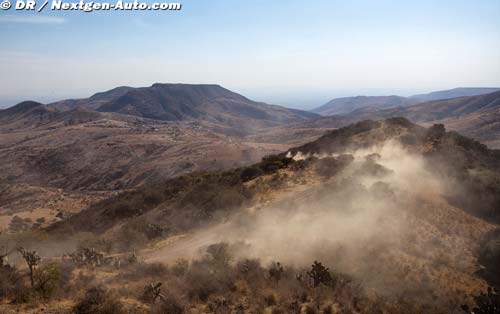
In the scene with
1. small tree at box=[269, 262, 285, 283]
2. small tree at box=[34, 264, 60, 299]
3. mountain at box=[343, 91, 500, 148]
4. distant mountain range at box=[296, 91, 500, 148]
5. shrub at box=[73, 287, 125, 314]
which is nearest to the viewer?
shrub at box=[73, 287, 125, 314]

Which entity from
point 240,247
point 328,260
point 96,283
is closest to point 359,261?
point 328,260

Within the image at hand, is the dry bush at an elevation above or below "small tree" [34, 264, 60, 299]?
below

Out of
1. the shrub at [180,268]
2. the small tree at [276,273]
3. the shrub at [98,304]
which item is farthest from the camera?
the shrub at [180,268]

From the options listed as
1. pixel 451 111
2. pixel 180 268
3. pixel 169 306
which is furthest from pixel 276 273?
pixel 451 111

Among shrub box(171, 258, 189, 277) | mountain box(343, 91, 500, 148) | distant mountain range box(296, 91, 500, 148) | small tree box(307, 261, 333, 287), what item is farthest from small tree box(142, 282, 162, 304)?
distant mountain range box(296, 91, 500, 148)

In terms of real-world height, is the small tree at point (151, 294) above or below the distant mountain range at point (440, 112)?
below

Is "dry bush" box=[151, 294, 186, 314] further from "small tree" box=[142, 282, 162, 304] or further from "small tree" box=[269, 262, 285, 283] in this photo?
"small tree" box=[269, 262, 285, 283]

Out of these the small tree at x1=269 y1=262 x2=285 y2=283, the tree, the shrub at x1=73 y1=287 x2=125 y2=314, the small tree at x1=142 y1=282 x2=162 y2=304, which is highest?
the shrub at x1=73 y1=287 x2=125 y2=314

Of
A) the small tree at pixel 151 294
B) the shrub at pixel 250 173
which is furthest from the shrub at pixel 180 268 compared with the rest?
the shrub at pixel 250 173

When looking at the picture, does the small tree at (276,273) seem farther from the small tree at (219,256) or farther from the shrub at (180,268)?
the shrub at (180,268)

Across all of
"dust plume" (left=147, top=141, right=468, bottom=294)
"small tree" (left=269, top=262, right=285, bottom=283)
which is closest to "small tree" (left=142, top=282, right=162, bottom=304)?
"small tree" (left=269, top=262, right=285, bottom=283)

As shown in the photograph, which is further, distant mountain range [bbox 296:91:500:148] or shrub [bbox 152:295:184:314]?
distant mountain range [bbox 296:91:500:148]

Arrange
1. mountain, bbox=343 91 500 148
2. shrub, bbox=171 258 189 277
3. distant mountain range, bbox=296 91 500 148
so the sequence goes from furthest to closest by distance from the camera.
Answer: distant mountain range, bbox=296 91 500 148 < mountain, bbox=343 91 500 148 < shrub, bbox=171 258 189 277
